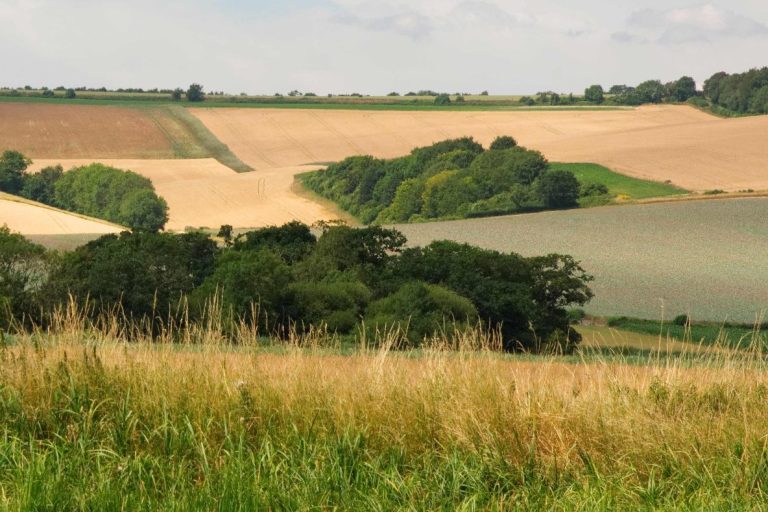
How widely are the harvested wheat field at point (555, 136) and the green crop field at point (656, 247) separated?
474 inches

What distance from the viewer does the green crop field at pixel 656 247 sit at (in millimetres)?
46031

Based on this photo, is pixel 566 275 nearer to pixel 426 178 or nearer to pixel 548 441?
pixel 548 441

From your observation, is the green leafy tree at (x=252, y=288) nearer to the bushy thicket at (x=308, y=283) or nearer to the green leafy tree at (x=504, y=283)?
the bushy thicket at (x=308, y=283)

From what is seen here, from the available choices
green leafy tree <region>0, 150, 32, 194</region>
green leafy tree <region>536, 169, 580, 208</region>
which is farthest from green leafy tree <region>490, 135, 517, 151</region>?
green leafy tree <region>0, 150, 32, 194</region>

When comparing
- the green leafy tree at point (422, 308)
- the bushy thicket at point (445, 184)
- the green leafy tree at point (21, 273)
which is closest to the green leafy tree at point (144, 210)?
the bushy thicket at point (445, 184)

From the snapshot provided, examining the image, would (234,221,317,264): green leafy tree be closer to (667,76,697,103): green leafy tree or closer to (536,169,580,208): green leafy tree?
(536,169,580,208): green leafy tree

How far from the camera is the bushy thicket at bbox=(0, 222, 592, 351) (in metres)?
28.6

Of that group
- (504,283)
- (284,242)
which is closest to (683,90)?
(284,242)

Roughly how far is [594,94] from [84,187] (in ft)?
242

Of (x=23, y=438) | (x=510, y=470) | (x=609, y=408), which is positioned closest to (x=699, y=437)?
(x=609, y=408)

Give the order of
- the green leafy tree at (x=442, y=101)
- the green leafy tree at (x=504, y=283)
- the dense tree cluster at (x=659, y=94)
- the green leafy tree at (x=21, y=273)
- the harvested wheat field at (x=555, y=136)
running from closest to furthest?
1. the green leafy tree at (x=21, y=273)
2. the green leafy tree at (x=504, y=283)
3. the harvested wheat field at (x=555, y=136)
4. the dense tree cluster at (x=659, y=94)
5. the green leafy tree at (x=442, y=101)

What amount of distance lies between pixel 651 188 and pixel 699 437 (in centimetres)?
7053

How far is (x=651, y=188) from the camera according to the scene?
78562mm

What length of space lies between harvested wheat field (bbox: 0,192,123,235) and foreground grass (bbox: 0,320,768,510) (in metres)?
56.6
